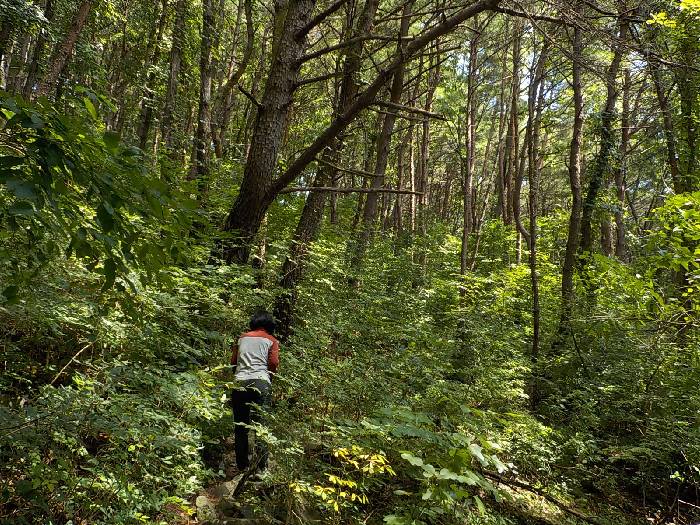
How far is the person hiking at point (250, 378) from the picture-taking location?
4.82 m

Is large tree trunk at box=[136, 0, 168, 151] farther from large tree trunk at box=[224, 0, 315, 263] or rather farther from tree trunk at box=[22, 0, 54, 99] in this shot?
large tree trunk at box=[224, 0, 315, 263]

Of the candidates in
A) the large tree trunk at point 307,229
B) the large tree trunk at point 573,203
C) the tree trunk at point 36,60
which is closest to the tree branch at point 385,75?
the large tree trunk at point 307,229

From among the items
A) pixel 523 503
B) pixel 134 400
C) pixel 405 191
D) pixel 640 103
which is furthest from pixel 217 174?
pixel 640 103

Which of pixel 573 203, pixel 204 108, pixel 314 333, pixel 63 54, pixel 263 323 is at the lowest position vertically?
pixel 314 333

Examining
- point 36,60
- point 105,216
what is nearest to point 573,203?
point 105,216

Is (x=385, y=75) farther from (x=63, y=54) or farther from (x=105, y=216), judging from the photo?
(x=63, y=54)

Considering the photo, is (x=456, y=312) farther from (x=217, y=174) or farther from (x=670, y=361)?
(x=217, y=174)

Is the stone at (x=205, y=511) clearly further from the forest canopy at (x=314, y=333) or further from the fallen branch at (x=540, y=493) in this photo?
the fallen branch at (x=540, y=493)

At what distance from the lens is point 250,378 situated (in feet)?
15.8

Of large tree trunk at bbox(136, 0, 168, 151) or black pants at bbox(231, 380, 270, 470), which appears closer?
black pants at bbox(231, 380, 270, 470)

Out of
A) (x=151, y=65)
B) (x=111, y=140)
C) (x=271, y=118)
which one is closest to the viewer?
(x=111, y=140)

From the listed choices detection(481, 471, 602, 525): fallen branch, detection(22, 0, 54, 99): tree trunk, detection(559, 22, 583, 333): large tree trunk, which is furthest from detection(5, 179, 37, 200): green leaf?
detection(22, 0, 54, 99): tree trunk

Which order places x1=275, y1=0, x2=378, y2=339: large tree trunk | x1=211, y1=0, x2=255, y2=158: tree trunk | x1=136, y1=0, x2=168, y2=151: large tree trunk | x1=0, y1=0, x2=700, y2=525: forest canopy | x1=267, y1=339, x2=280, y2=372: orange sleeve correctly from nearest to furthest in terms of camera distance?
x1=0, y1=0, x2=700, y2=525: forest canopy → x1=267, y1=339, x2=280, y2=372: orange sleeve → x1=275, y1=0, x2=378, y2=339: large tree trunk → x1=211, y1=0, x2=255, y2=158: tree trunk → x1=136, y1=0, x2=168, y2=151: large tree trunk

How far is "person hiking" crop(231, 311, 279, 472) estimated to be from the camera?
4.82 m
